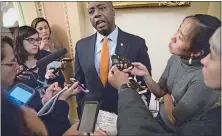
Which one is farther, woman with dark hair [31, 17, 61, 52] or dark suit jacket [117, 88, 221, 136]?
woman with dark hair [31, 17, 61, 52]

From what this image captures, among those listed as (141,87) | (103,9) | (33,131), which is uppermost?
(103,9)

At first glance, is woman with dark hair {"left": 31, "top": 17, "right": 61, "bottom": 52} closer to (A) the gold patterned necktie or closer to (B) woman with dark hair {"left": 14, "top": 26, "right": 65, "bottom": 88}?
(B) woman with dark hair {"left": 14, "top": 26, "right": 65, "bottom": 88}

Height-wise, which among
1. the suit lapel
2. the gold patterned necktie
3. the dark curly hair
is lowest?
the gold patterned necktie

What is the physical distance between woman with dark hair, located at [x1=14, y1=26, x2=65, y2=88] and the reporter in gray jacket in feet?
0.86

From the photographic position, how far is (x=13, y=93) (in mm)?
713

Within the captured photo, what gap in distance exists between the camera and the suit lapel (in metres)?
0.72

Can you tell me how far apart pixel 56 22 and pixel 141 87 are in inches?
13.9

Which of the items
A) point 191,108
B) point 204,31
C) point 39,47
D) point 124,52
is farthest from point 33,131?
point 204,31

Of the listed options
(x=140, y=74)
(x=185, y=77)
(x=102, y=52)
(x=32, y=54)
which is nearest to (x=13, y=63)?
(x=32, y=54)

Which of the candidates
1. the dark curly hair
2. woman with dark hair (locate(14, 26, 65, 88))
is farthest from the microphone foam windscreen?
the dark curly hair

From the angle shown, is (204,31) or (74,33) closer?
(204,31)

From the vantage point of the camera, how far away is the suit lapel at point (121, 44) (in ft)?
2.36

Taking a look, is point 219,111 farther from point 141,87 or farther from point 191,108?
point 141,87

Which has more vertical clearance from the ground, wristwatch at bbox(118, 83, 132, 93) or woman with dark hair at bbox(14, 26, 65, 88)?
woman with dark hair at bbox(14, 26, 65, 88)
